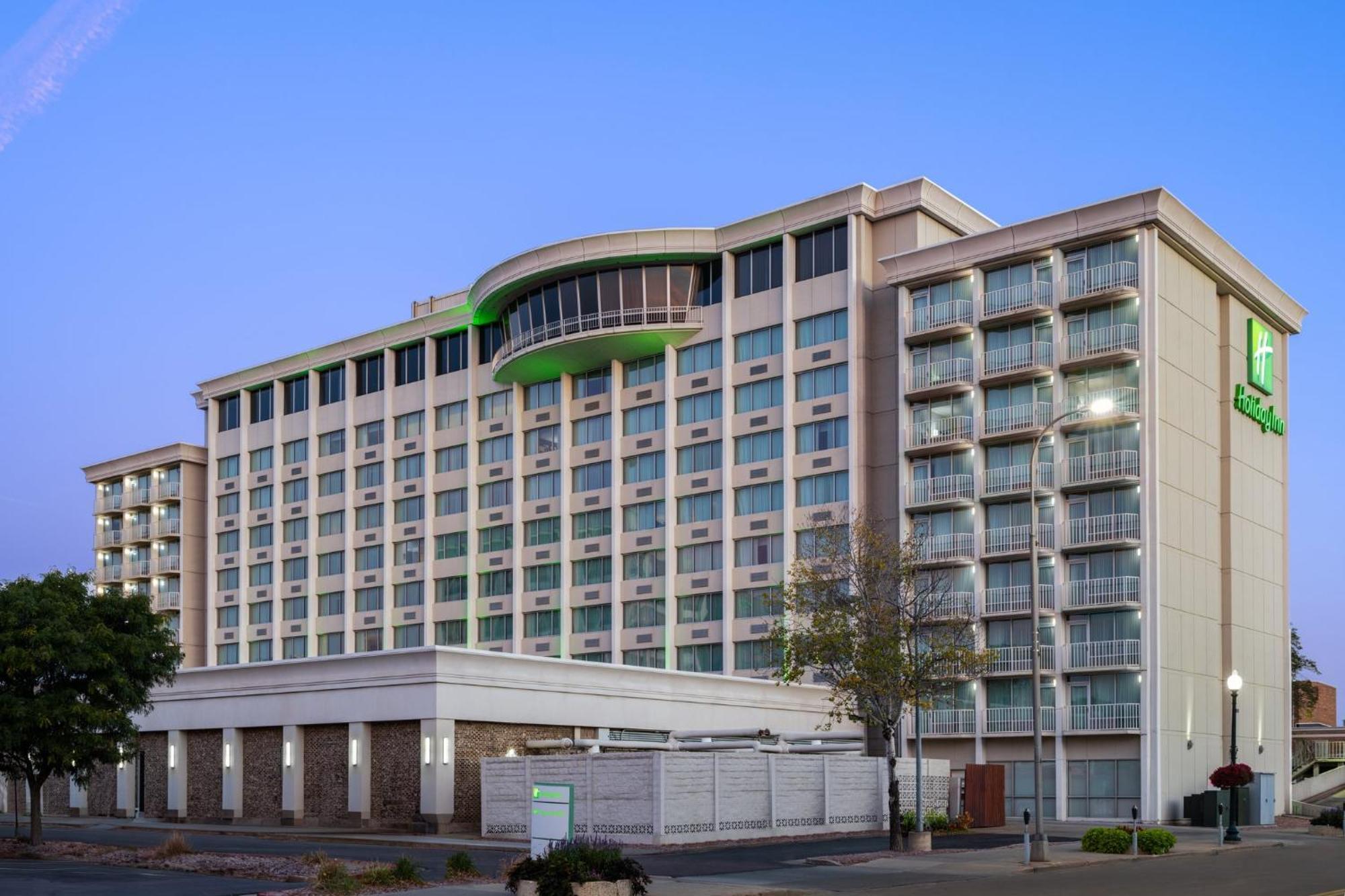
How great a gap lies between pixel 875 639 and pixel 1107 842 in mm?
7679

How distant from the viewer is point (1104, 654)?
198 feet

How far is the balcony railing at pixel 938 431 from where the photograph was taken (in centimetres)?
6519

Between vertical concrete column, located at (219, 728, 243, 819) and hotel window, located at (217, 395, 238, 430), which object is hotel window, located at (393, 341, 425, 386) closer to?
hotel window, located at (217, 395, 238, 430)

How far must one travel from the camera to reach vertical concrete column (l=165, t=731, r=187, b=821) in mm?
57781

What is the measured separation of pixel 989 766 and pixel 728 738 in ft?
35.9

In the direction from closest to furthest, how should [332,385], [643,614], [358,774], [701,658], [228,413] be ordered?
1. [358,774]
2. [701,658]
3. [643,614]
4. [332,385]
5. [228,413]

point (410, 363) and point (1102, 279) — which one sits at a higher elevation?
point (1102, 279)

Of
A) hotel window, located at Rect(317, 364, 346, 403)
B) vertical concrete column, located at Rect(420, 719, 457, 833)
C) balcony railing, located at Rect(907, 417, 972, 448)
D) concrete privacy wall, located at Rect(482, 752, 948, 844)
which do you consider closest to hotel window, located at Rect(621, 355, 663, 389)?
balcony railing, located at Rect(907, 417, 972, 448)

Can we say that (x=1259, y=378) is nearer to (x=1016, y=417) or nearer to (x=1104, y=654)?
(x=1016, y=417)

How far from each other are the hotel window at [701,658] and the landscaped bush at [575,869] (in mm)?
48243

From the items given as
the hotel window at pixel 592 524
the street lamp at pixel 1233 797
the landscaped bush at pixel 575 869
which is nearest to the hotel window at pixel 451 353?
the hotel window at pixel 592 524

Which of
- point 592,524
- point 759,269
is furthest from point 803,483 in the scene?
point 592,524

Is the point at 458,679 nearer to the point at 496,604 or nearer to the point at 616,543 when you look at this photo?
the point at 616,543

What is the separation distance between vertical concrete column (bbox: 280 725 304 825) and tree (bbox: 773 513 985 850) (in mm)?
20306
